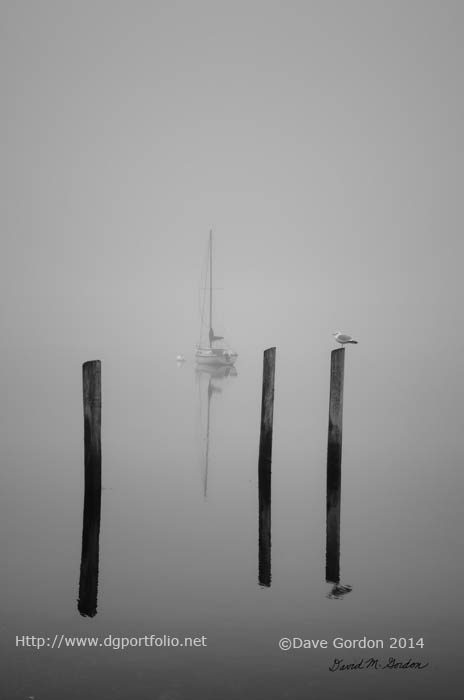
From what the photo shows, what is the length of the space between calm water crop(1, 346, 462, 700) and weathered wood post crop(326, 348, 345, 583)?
0.28 metres

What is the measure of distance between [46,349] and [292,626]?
246ft

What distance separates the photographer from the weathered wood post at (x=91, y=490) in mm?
10562

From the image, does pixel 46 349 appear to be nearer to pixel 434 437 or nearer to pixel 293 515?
pixel 434 437

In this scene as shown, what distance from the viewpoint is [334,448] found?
14141mm

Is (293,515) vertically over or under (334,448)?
under

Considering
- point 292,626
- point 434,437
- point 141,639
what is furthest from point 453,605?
point 434,437

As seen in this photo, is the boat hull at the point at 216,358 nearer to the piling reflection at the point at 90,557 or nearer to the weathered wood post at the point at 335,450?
the weathered wood post at the point at 335,450

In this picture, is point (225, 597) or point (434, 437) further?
point (434, 437)

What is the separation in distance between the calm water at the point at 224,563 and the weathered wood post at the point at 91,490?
19 cm

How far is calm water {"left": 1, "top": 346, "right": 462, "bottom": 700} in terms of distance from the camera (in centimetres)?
820
